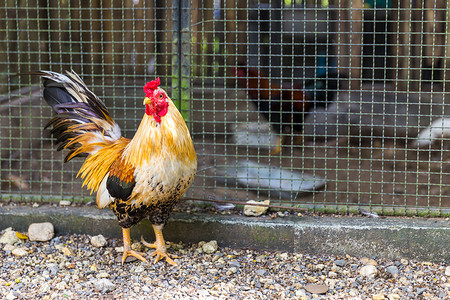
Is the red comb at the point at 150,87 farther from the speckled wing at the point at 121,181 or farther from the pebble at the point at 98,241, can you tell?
the pebble at the point at 98,241

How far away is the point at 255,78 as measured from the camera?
420 cm

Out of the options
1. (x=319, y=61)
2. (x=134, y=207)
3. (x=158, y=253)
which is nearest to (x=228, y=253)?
(x=158, y=253)

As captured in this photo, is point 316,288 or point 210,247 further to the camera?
point 210,247

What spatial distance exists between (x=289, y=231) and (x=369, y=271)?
2.30 ft

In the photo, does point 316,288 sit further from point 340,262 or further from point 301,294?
point 340,262

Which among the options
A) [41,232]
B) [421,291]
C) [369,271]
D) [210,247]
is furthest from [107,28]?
[421,291]

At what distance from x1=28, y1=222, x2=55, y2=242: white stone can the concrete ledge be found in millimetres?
97

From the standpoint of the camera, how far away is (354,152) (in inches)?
271

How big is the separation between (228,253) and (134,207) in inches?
36.0

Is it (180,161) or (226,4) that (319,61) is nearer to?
(226,4)

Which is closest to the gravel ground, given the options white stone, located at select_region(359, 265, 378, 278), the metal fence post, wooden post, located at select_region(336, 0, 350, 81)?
white stone, located at select_region(359, 265, 378, 278)

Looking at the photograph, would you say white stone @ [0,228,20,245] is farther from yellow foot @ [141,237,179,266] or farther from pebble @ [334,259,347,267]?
pebble @ [334,259,347,267]

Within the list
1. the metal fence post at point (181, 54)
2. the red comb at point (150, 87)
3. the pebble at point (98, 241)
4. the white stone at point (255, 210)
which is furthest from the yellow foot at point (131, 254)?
the red comb at point (150, 87)

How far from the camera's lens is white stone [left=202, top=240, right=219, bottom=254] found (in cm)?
393
